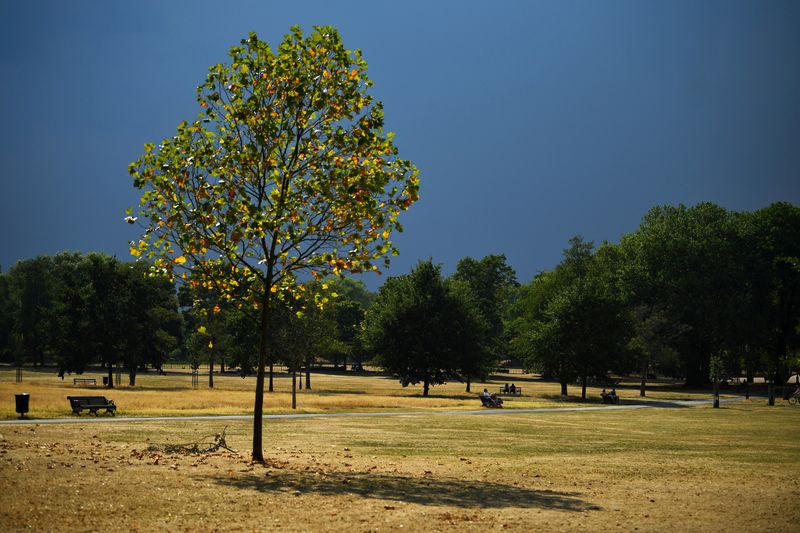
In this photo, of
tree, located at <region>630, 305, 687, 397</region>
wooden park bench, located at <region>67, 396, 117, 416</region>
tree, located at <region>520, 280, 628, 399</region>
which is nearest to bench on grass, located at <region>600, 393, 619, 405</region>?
tree, located at <region>520, 280, 628, 399</region>

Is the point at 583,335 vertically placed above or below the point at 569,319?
below

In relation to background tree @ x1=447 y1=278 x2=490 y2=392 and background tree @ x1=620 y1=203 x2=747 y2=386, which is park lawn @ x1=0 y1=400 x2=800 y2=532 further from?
background tree @ x1=620 y1=203 x2=747 y2=386

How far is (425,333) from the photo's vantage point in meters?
74.4

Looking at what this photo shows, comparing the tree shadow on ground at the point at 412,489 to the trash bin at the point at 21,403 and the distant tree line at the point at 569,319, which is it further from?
the distant tree line at the point at 569,319

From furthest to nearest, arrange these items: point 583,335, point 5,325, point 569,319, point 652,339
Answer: point 5,325
point 652,339
point 569,319
point 583,335

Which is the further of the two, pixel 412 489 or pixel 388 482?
pixel 388 482

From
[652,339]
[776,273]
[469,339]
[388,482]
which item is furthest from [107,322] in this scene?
[776,273]

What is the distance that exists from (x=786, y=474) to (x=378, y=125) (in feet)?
45.8

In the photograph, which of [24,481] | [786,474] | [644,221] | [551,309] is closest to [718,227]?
[644,221]

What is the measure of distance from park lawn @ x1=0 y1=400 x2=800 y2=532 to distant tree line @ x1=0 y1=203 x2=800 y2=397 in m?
32.1

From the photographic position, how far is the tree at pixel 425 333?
74.4 m

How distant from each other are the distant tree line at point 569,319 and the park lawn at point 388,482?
3212cm

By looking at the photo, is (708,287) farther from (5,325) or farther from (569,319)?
A: (5,325)

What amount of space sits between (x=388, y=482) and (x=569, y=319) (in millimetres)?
57175
